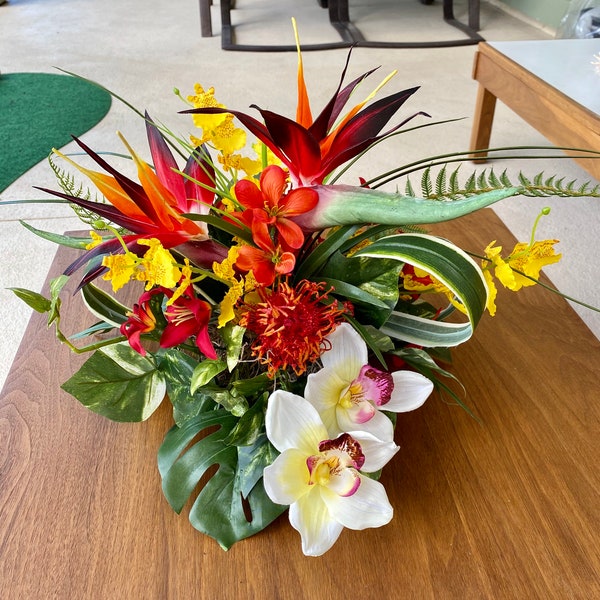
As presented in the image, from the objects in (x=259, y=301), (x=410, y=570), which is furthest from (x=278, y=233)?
(x=410, y=570)

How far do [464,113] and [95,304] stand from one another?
216cm

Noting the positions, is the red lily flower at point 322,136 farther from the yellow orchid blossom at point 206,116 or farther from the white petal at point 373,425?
the white petal at point 373,425

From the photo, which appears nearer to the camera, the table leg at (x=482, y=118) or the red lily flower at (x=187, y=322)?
the red lily flower at (x=187, y=322)

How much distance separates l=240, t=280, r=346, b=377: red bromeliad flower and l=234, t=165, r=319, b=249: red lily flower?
0.14ft

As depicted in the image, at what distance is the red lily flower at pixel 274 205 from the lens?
19.8 inches

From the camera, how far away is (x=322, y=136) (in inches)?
22.0

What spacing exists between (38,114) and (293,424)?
254 cm

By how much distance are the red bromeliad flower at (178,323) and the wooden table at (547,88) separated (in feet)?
4.10

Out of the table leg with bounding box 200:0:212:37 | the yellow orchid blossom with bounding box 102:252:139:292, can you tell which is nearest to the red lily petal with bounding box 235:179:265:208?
the yellow orchid blossom with bounding box 102:252:139:292

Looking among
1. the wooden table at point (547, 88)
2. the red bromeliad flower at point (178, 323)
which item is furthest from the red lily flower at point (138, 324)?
the wooden table at point (547, 88)

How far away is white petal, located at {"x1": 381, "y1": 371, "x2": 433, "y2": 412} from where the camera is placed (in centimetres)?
56

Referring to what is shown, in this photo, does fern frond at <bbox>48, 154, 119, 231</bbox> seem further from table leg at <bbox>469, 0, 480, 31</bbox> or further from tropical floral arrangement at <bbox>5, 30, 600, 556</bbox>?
table leg at <bbox>469, 0, 480, 31</bbox>

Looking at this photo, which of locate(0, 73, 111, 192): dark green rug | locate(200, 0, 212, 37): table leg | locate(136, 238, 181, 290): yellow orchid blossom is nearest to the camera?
locate(136, 238, 181, 290): yellow orchid blossom

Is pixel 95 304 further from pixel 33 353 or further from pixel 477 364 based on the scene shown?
pixel 477 364
